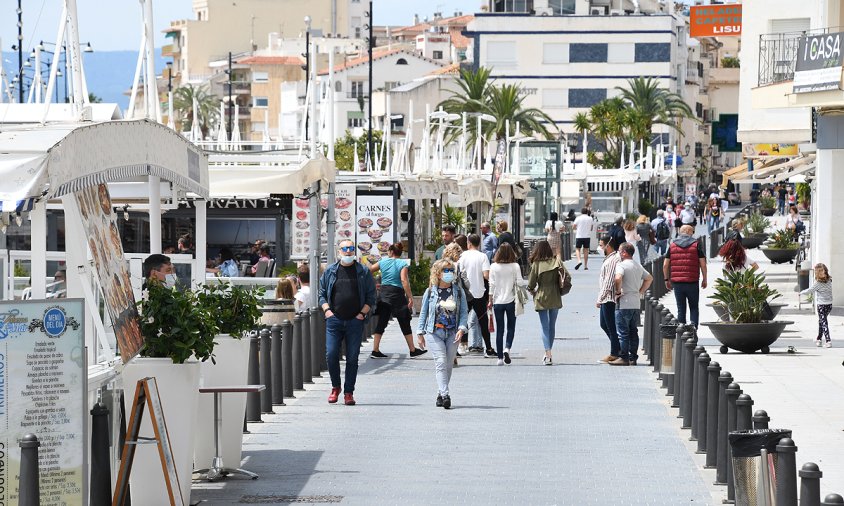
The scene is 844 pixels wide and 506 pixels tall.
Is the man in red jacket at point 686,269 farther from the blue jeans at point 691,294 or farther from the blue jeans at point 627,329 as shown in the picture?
the blue jeans at point 627,329

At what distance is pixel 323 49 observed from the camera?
14838cm

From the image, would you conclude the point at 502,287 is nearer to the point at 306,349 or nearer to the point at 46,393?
the point at 306,349

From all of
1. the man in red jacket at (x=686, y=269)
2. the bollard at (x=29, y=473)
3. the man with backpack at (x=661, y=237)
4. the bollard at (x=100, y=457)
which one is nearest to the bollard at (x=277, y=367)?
the bollard at (x=100, y=457)

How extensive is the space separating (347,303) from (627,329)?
17.6 ft

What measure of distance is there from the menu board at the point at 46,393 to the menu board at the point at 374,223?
19.5 m

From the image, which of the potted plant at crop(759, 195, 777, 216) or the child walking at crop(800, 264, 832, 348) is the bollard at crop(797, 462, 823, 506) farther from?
the potted plant at crop(759, 195, 777, 216)

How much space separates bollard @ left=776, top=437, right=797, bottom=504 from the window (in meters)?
113

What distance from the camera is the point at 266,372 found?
16.1 meters

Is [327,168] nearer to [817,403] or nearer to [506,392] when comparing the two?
[506,392]

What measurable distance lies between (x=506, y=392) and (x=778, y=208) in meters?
73.9

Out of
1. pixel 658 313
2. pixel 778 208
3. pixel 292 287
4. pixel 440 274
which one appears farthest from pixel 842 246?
pixel 778 208

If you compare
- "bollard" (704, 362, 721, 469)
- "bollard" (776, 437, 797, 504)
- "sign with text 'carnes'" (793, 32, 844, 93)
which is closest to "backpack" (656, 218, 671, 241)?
"sign with text 'carnes'" (793, 32, 844, 93)

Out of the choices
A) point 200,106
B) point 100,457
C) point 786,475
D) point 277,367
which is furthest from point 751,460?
point 200,106

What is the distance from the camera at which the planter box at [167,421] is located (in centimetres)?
1007
